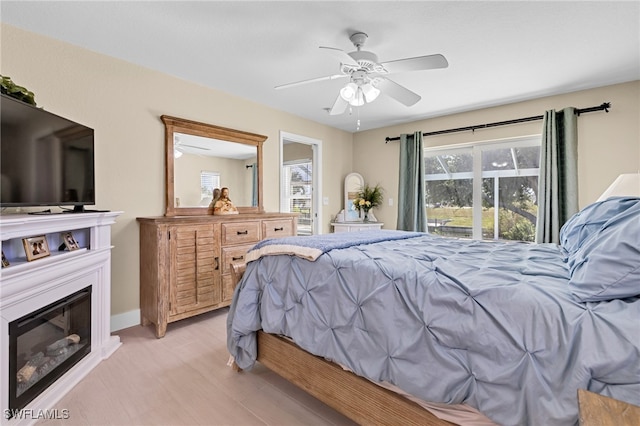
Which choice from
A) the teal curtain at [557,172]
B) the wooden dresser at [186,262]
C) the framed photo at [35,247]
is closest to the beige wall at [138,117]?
the teal curtain at [557,172]

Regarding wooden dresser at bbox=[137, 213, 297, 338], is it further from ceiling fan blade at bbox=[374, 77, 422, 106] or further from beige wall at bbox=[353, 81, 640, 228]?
beige wall at bbox=[353, 81, 640, 228]

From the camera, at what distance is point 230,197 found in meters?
3.48

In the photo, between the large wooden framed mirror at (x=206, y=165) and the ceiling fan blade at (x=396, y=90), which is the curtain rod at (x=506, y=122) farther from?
the large wooden framed mirror at (x=206, y=165)

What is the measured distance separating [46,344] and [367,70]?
9.19ft

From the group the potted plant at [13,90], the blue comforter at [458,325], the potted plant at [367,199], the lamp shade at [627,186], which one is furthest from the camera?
the potted plant at [367,199]

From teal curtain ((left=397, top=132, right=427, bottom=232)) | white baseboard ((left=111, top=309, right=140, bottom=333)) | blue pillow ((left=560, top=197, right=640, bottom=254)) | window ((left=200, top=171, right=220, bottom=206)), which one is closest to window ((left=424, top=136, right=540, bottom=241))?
teal curtain ((left=397, top=132, right=427, bottom=232))

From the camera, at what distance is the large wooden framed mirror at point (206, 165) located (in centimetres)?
299

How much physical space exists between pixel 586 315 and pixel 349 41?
90.0 inches

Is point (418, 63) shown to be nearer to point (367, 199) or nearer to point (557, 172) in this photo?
point (557, 172)

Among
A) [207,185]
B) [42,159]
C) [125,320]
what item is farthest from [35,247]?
[207,185]

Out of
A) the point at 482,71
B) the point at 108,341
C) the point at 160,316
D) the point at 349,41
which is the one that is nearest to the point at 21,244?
the point at 108,341

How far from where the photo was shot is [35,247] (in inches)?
64.3

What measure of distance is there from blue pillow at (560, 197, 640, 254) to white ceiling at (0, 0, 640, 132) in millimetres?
1384

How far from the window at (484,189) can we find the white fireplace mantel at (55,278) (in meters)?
4.10
